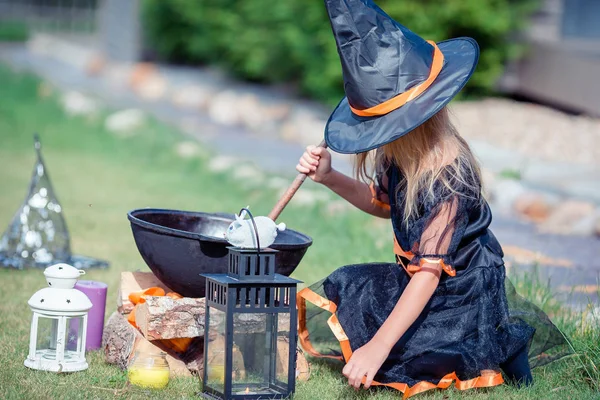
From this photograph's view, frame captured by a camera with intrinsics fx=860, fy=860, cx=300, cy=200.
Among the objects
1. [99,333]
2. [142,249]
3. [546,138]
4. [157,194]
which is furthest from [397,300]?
[546,138]

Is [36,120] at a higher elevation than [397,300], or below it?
below

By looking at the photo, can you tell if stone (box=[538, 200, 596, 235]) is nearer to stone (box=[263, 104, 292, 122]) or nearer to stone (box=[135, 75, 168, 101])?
stone (box=[263, 104, 292, 122])

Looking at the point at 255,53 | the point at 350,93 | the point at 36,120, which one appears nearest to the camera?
the point at 350,93

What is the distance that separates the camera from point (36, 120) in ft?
37.6

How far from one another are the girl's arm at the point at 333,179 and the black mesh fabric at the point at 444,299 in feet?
0.57

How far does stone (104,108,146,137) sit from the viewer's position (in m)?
10.8

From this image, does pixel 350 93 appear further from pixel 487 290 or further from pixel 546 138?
pixel 546 138

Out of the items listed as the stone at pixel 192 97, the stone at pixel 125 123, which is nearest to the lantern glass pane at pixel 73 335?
the stone at pixel 125 123

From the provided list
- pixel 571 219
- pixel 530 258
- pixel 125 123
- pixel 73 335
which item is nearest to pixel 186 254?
pixel 73 335

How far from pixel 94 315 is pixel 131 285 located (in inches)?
7.5

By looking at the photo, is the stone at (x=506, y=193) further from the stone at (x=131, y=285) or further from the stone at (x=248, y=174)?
the stone at (x=131, y=285)

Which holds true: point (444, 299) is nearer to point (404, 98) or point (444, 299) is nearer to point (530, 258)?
point (404, 98)

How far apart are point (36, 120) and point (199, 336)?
29.5 ft

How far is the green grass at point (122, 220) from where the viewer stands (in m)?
3.01
